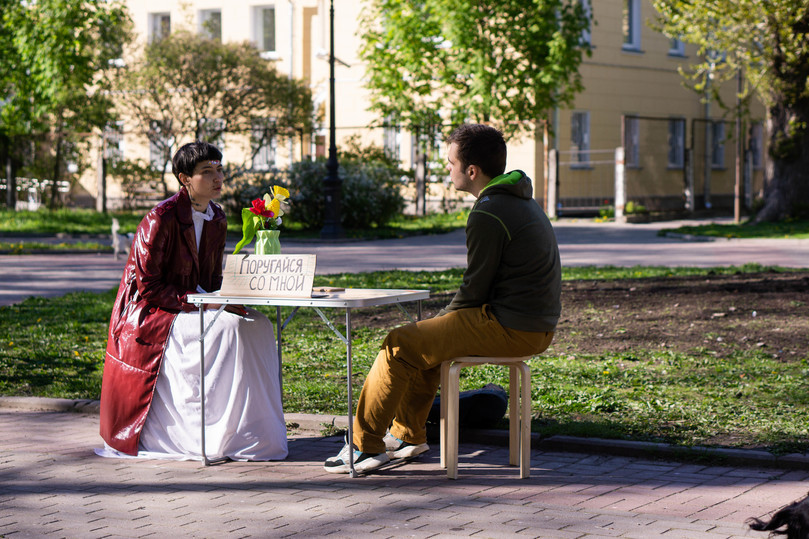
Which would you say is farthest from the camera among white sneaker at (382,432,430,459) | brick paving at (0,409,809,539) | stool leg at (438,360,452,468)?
white sneaker at (382,432,430,459)

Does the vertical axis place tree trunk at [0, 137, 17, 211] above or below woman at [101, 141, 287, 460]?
above

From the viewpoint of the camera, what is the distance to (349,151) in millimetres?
32531

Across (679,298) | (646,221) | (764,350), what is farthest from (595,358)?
(646,221)

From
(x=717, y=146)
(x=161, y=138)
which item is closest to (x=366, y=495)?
(x=161, y=138)

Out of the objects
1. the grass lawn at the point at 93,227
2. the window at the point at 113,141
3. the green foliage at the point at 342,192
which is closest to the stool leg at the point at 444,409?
→ the grass lawn at the point at 93,227

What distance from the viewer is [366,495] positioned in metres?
5.27

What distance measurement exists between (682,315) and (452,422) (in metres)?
5.53

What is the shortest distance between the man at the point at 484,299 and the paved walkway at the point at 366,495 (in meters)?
0.38

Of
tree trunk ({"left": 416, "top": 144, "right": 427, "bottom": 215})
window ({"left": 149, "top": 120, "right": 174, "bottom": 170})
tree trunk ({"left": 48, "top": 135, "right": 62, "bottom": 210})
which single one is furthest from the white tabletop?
tree trunk ({"left": 48, "top": 135, "right": 62, "bottom": 210})

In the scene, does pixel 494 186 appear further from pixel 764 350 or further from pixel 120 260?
pixel 120 260

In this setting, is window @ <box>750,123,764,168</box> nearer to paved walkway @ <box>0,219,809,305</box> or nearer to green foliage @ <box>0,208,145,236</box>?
paved walkway @ <box>0,219,809,305</box>

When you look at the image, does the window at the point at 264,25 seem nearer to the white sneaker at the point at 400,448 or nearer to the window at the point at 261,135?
the window at the point at 261,135

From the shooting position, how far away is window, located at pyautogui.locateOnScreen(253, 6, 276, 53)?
3900 cm

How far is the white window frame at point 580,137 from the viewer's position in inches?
1340
